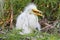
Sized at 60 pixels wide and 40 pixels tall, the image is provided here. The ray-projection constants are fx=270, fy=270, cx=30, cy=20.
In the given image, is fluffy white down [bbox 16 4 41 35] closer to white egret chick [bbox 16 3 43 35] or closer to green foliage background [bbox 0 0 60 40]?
white egret chick [bbox 16 3 43 35]

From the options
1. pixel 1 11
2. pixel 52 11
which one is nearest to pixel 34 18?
pixel 1 11

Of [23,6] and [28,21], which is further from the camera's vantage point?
[23,6]

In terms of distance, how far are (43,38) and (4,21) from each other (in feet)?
4.25

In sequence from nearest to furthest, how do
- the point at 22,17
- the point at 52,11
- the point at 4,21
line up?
the point at 22,17 < the point at 4,21 < the point at 52,11

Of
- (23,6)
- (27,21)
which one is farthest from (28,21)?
(23,6)

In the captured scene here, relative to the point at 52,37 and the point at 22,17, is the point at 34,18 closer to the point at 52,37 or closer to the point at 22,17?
the point at 22,17

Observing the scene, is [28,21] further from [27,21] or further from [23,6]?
[23,6]

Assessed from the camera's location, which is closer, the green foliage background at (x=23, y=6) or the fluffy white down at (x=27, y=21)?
the fluffy white down at (x=27, y=21)

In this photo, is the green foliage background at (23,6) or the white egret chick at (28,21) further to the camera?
the green foliage background at (23,6)

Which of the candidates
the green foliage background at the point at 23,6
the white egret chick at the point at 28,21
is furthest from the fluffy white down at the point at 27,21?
the green foliage background at the point at 23,6

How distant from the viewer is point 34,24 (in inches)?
124

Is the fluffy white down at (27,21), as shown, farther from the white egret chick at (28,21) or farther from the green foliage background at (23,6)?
the green foliage background at (23,6)

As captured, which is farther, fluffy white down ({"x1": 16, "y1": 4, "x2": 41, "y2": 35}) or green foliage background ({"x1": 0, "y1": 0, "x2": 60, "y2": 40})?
green foliage background ({"x1": 0, "y1": 0, "x2": 60, "y2": 40})

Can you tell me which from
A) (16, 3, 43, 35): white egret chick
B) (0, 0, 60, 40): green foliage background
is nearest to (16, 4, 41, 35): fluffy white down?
(16, 3, 43, 35): white egret chick
